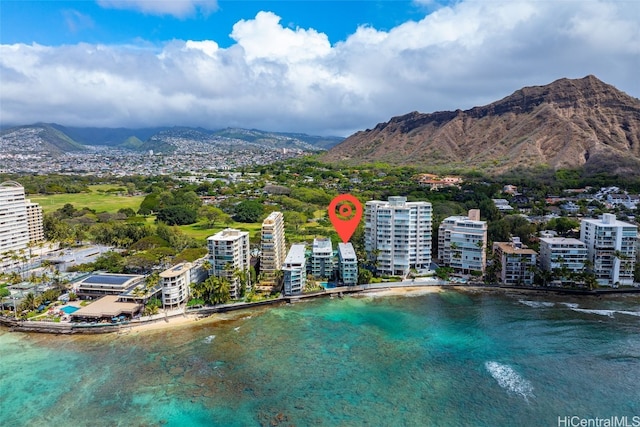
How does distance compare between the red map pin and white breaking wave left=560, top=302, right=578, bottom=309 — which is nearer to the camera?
white breaking wave left=560, top=302, right=578, bottom=309

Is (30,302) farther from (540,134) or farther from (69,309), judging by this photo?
(540,134)

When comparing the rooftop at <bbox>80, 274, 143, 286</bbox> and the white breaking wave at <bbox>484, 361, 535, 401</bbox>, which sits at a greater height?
the rooftop at <bbox>80, 274, 143, 286</bbox>

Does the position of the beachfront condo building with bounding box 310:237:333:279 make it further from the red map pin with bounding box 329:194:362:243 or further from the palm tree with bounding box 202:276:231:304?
the palm tree with bounding box 202:276:231:304

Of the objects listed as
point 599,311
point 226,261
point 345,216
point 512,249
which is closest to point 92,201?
point 345,216

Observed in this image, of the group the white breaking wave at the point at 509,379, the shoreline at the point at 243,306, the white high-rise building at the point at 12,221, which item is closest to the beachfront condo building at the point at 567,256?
the shoreline at the point at 243,306

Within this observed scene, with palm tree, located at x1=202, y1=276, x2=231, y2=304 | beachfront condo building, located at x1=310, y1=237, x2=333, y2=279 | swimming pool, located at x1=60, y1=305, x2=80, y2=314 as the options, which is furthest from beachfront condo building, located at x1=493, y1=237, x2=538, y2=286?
swimming pool, located at x1=60, y1=305, x2=80, y2=314

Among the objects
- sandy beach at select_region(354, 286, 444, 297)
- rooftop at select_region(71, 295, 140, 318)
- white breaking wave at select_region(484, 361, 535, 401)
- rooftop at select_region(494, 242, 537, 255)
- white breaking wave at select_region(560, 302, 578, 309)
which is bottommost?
white breaking wave at select_region(484, 361, 535, 401)

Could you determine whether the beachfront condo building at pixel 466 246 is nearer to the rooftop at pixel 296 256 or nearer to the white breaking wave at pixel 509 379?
the rooftop at pixel 296 256
